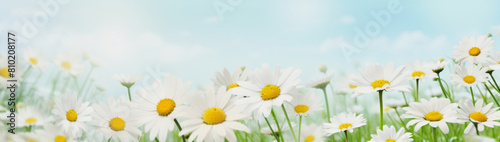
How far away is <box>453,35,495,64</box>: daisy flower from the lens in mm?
1155

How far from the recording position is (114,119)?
80cm

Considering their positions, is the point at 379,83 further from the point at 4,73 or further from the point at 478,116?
the point at 4,73

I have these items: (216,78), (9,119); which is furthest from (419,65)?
(9,119)

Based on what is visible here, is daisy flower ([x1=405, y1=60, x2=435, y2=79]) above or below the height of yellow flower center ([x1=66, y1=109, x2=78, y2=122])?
above

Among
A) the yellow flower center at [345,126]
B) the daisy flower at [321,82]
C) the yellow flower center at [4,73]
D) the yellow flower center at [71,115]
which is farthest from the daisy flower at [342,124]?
the yellow flower center at [4,73]

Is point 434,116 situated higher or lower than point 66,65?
lower

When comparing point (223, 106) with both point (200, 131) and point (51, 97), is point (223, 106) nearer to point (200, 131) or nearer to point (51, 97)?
point (200, 131)

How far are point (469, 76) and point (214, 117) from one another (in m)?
0.61

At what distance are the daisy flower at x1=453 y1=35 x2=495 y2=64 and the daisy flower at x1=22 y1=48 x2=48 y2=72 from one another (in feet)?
3.59

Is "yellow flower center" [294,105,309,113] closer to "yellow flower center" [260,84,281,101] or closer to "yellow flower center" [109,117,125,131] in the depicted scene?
"yellow flower center" [260,84,281,101]

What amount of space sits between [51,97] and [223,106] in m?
1.22

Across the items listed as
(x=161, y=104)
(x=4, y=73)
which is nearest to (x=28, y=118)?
(x=4, y=73)

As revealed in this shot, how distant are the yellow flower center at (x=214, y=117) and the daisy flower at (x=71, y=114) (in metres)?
0.28

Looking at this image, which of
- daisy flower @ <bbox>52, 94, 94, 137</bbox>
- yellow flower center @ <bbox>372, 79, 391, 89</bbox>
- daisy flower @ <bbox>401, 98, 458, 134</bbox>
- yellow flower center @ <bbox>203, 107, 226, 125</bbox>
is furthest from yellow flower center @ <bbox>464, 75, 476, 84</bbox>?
daisy flower @ <bbox>52, 94, 94, 137</bbox>
